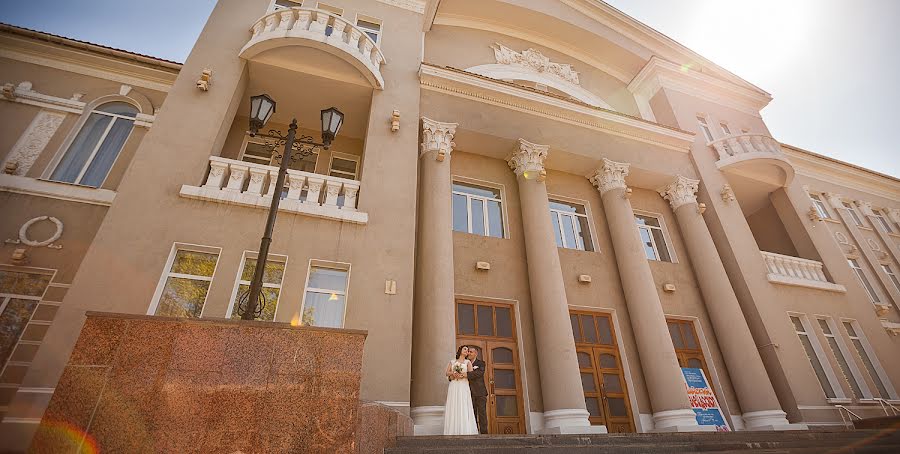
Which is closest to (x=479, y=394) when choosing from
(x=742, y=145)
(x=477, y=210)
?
(x=477, y=210)

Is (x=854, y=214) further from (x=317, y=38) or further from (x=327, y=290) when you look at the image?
(x=317, y=38)

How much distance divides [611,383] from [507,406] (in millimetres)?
3584

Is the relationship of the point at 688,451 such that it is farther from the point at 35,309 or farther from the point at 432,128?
the point at 35,309

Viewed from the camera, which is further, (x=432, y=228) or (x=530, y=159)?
(x=530, y=159)

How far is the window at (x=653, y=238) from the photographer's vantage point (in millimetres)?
15096

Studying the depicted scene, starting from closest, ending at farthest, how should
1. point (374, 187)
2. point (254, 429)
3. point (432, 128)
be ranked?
point (254, 429) → point (374, 187) → point (432, 128)

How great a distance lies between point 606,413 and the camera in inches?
452

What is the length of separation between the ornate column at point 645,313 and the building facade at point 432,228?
0.07 metres

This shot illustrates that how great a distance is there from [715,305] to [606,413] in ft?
18.1

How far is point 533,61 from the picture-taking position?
1867 centimetres

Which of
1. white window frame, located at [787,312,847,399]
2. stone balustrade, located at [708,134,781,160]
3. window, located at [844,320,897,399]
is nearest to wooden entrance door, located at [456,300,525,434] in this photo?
white window frame, located at [787,312,847,399]

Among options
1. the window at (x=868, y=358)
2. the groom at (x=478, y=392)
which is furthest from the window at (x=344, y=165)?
the window at (x=868, y=358)

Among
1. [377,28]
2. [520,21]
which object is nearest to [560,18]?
[520,21]

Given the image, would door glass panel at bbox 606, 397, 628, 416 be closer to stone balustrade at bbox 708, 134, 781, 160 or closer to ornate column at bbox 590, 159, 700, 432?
ornate column at bbox 590, 159, 700, 432
